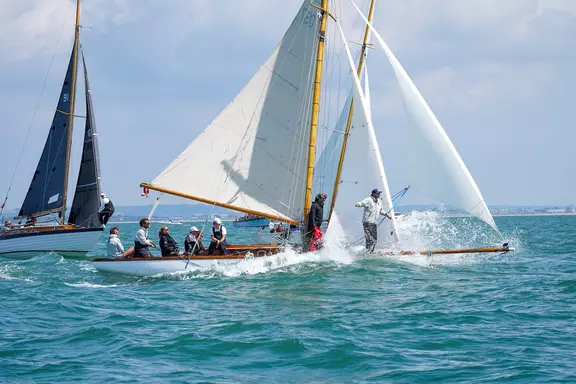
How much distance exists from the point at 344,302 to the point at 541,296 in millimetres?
4323

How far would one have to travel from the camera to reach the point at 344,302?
16.6m

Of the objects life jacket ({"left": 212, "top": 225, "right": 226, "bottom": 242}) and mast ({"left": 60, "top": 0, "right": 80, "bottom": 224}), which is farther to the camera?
mast ({"left": 60, "top": 0, "right": 80, "bottom": 224})

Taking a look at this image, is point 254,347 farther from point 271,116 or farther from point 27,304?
point 271,116

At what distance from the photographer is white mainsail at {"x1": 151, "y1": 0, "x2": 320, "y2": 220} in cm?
2238

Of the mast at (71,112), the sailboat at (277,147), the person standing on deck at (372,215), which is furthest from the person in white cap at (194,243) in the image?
the mast at (71,112)

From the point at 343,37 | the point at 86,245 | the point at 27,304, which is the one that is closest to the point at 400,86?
the point at 343,37

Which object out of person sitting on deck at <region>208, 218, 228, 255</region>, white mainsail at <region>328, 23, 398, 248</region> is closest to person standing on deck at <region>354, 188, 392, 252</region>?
white mainsail at <region>328, 23, 398, 248</region>

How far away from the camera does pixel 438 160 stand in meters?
21.1

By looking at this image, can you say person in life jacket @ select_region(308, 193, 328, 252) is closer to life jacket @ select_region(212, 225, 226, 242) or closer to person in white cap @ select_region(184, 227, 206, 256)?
life jacket @ select_region(212, 225, 226, 242)

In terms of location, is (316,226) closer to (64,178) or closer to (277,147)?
(277,147)

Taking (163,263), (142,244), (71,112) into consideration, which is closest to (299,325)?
(163,263)

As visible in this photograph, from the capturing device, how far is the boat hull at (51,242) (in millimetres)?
33000

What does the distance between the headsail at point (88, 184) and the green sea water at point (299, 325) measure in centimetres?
1252

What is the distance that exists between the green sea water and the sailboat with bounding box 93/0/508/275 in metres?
1.92
